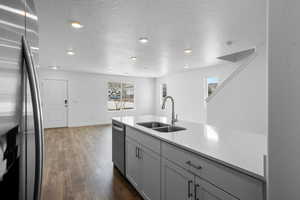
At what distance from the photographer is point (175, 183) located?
1.36m

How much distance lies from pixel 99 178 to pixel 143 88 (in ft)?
20.5

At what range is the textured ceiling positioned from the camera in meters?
1.83

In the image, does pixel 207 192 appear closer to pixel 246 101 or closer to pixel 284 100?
pixel 284 100

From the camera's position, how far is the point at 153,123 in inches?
98.0

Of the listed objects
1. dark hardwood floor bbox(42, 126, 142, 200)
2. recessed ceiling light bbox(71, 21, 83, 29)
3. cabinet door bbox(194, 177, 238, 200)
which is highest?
recessed ceiling light bbox(71, 21, 83, 29)

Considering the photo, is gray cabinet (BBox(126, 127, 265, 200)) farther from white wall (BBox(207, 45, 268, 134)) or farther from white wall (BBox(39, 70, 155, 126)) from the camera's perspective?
white wall (BBox(39, 70, 155, 126))

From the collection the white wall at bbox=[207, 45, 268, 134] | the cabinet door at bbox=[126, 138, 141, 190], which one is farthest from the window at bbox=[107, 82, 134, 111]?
the cabinet door at bbox=[126, 138, 141, 190]

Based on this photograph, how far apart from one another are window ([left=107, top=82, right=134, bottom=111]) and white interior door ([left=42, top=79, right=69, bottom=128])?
1.88 m

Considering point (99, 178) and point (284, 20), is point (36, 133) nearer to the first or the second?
point (284, 20)

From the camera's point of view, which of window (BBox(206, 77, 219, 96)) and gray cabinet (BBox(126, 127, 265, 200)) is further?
window (BBox(206, 77, 219, 96))

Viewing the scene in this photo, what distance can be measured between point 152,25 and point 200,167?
2052 millimetres

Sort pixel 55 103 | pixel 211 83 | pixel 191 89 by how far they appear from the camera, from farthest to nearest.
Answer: pixel 191 89 < pixel 55 103 < pixel 211 83

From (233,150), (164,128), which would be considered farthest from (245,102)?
(233,150)

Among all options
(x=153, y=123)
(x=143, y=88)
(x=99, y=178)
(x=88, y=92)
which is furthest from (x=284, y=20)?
(x=143, y=88)
